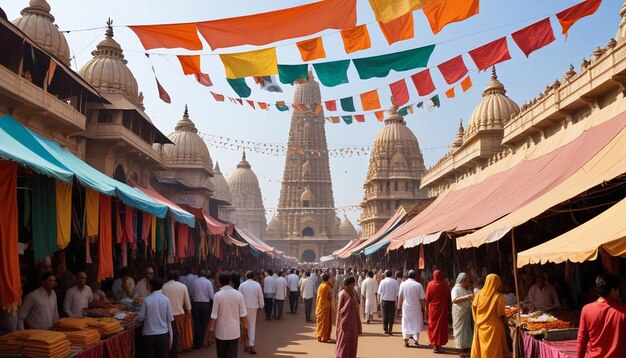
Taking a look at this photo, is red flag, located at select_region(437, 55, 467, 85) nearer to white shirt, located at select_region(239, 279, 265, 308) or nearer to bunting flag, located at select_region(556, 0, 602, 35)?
bunting flag, located at select_region(556, 0, 602, 35)

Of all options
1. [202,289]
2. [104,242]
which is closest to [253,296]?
[202,289]

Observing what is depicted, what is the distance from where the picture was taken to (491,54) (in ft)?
34.4

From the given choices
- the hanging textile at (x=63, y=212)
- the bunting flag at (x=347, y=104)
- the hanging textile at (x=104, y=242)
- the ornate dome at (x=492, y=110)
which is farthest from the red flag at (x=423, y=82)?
the ornate dome at (x=492, y=110)

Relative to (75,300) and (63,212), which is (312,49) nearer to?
(63,212)

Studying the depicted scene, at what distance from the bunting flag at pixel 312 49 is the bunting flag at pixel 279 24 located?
125 cm

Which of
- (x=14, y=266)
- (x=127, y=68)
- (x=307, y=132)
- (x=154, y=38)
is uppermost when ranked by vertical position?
(x=307, y=132)

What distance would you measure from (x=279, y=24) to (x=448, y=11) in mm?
2668

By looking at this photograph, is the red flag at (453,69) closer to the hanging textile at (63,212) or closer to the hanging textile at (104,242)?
the hanging textile at (104,242)

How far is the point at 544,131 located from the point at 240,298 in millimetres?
15478

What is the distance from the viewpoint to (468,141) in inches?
1083

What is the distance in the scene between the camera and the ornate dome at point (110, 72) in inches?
795

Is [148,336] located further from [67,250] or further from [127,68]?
[127,68]

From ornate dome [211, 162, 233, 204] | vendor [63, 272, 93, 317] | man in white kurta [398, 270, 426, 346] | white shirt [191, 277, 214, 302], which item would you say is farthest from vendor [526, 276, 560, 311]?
ornate dome [211, 162, 233, 204]

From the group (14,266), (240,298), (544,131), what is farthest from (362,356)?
(544,131)
